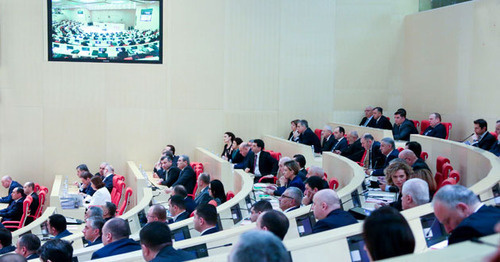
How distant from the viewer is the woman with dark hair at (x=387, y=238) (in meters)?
2.13

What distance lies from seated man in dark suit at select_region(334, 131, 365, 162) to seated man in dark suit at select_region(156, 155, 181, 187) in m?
2.75

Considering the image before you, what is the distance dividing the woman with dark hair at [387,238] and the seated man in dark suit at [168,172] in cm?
776

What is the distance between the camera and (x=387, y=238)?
213cm

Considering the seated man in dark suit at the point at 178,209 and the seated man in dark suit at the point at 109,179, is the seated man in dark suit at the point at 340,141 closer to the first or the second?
the seated man in dark suit at the point at 109,179

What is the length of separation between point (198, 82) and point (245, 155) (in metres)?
2.39

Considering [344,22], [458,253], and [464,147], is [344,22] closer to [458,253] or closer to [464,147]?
[464,147]

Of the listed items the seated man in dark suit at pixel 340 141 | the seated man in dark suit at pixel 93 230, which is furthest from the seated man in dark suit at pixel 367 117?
the seated man in dark suit at pixel 93 230

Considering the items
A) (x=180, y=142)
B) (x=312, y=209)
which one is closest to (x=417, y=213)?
(x=312, y=209)

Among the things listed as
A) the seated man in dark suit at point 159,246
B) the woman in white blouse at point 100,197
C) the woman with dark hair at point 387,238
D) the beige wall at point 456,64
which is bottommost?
the woman in white blouse at point 100,197

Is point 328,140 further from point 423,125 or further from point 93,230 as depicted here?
point 93,230

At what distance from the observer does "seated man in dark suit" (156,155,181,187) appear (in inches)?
384

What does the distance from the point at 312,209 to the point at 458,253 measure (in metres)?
2.78

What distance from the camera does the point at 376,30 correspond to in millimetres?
13258

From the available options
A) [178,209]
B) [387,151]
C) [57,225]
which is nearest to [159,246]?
[178,209]
